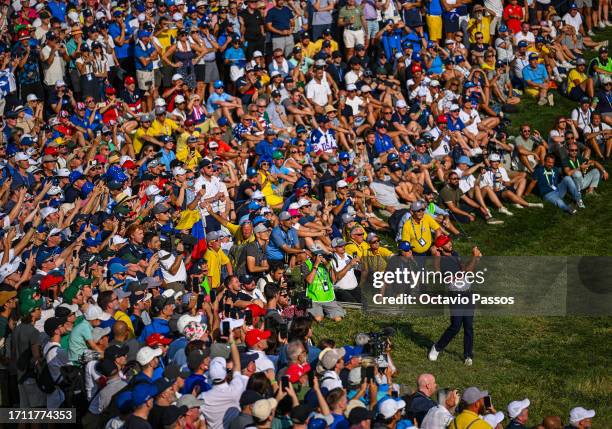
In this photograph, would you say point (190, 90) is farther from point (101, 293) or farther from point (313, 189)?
point (101, 293)

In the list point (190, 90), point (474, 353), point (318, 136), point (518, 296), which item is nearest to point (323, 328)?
point (474, 353)

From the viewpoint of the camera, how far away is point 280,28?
2588cm

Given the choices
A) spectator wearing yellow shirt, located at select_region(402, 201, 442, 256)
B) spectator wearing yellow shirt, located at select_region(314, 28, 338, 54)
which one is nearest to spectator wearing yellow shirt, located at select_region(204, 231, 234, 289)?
spectator wearing yellow shirt, located at select_region(402, 201, 442, 256)

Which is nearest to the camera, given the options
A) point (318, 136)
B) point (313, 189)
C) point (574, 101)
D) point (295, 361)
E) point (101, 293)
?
point (295, 361)

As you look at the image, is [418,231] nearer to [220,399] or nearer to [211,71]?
[211,71]

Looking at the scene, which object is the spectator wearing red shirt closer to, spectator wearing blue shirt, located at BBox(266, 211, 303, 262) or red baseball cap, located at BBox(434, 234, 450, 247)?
red baseball cap, located at BBox(434, 234, 450, 247)

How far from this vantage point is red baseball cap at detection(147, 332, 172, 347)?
43.1ft

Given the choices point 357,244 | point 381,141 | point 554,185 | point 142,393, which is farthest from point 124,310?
point 554,185

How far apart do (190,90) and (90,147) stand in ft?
11.1

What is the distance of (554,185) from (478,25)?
5.96m

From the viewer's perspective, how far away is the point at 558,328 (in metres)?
18.8

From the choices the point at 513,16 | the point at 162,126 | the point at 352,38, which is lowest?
the point at 162,126

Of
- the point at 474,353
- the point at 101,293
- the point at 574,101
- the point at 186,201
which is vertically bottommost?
the point at 474,353

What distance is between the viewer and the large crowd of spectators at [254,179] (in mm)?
13102
